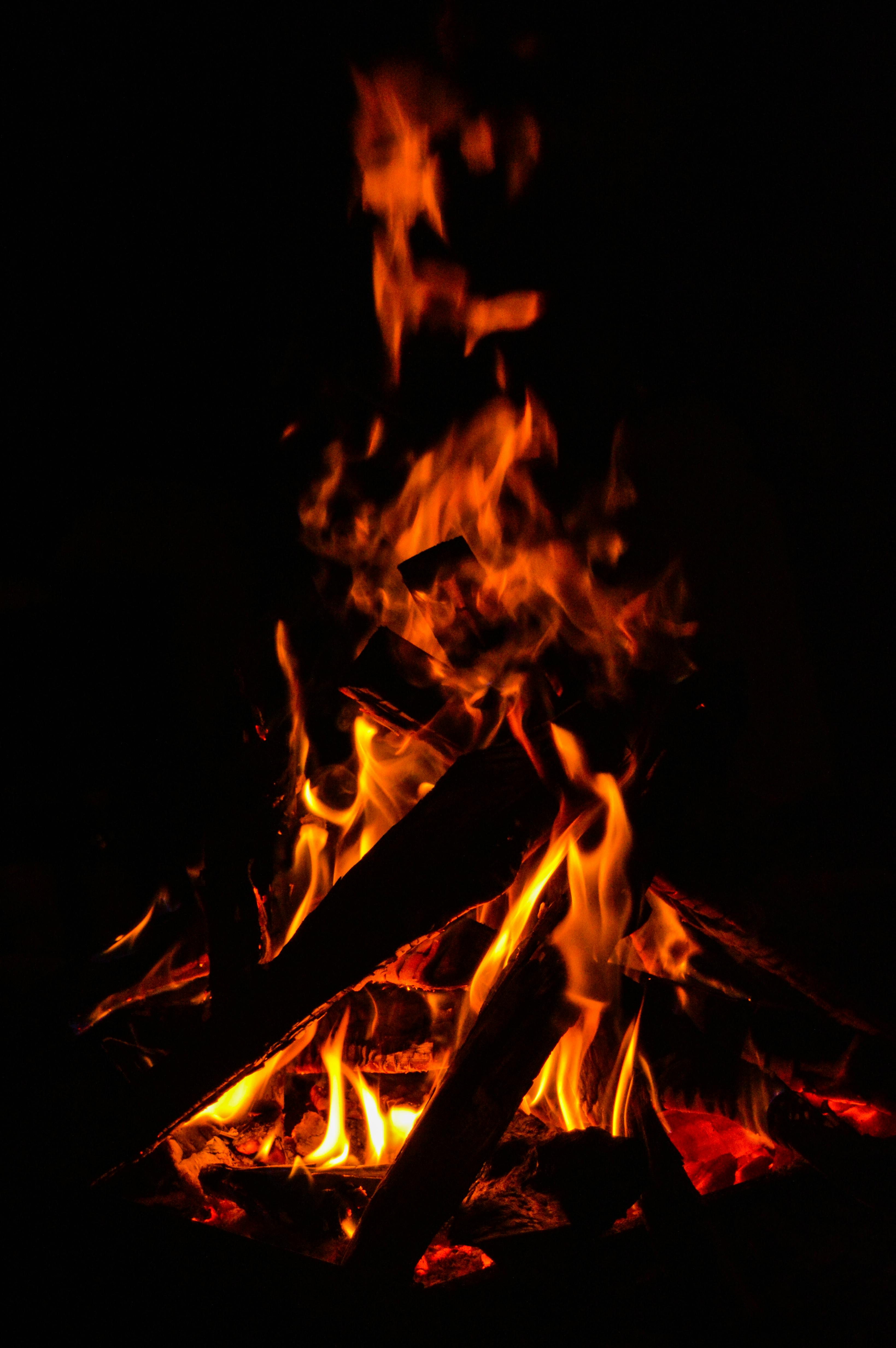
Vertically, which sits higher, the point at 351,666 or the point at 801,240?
the point at 801,240

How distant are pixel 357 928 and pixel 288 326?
180 centimetres

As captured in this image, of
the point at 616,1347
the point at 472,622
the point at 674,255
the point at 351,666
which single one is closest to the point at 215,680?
the point at 351,666

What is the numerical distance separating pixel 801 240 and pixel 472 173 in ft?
3.10

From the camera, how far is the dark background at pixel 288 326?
2193 mm

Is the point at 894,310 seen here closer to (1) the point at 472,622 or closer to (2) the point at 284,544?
(1) the point at 472,622

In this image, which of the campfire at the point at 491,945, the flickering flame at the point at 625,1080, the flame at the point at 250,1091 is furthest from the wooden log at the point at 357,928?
the flickering flame at the point at 625,1080

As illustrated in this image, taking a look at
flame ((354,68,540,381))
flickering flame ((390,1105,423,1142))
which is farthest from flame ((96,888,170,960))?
flame ((354,68,540,381))

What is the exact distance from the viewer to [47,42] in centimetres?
215

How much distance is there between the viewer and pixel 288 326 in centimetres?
252

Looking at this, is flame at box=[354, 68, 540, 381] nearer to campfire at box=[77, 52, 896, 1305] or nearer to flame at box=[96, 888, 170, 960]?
campfire at box=[77, 52, 896, 1305]

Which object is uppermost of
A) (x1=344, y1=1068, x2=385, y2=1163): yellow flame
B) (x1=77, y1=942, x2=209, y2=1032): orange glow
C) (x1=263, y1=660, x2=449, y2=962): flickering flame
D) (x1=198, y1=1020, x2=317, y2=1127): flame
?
(x1=263, y1=660, x2=449, y2=962): flickering flame

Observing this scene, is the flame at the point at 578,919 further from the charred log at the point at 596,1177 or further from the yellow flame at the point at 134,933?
the yellow flame at the point at 134,933

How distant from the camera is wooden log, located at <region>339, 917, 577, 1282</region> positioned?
1344mm

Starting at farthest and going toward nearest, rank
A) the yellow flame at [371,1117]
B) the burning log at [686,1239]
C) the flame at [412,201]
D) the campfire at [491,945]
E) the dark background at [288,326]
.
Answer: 1. the flame at [412,201]
2. the dark background at [288,326]
3. the yellow flame at [371,1117]
4. the campfire at [491,945]
5. the burning log at [686,1239]
